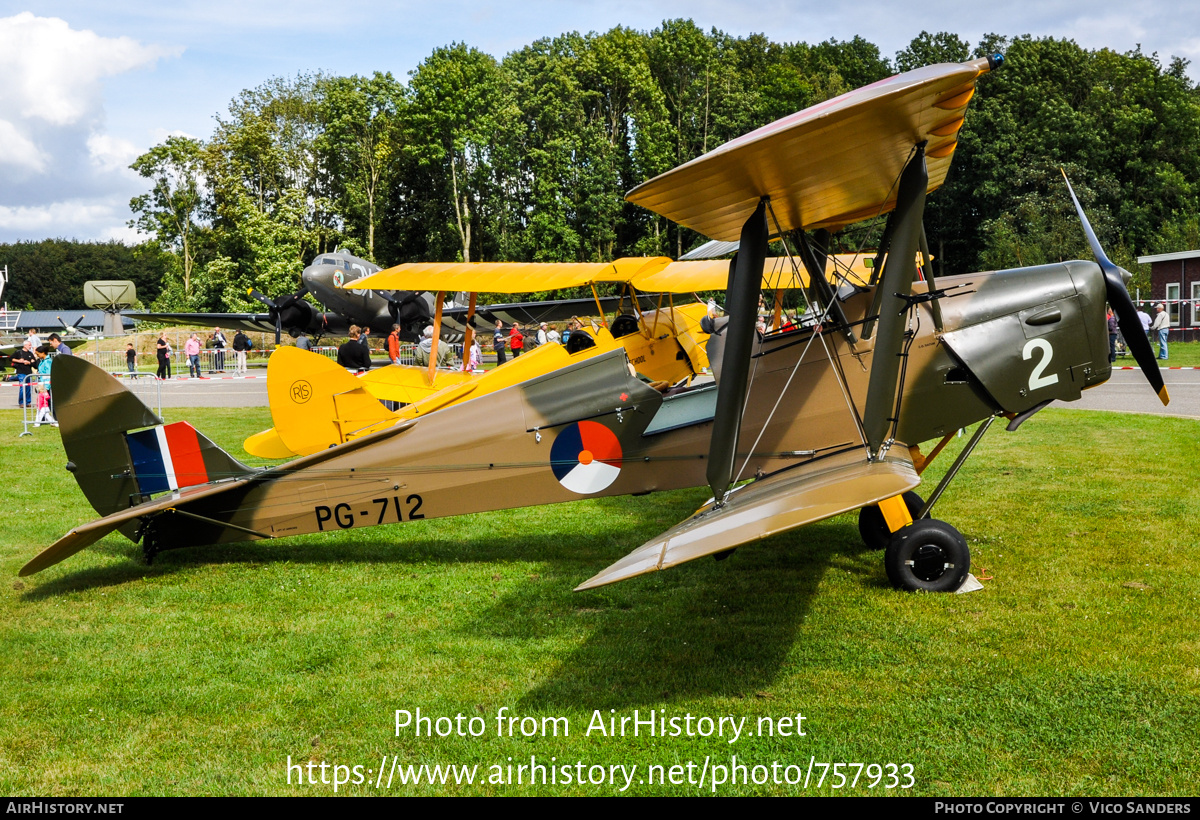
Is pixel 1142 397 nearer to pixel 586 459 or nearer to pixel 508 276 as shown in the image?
pixel 508 276

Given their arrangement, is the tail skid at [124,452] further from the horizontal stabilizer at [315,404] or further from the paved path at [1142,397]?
the paved path at [1142,397]

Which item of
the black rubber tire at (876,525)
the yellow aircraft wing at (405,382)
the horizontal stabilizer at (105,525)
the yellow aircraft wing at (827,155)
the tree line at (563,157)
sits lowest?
the black rubber tire at (876,525)

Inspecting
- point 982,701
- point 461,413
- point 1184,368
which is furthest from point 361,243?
point 982,701

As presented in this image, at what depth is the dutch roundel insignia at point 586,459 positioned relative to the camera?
6.27 m

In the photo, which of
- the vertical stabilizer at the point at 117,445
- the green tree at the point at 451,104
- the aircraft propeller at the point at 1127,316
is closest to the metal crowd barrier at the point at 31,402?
the vertical stabilizer at the point at 117,445

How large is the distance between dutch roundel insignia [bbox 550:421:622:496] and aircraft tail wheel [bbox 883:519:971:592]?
203cm

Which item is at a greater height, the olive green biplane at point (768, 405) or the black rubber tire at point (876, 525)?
the olive green biplane at point (768, 405)

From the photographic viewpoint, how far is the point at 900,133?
15.0ft

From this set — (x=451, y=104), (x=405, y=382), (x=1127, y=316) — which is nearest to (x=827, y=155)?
(x=1127, y=316)

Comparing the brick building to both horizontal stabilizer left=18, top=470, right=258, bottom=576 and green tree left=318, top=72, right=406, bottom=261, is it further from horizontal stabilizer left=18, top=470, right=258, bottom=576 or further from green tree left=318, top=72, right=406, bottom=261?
green tree left=318, top=72, right=406, bottom=261

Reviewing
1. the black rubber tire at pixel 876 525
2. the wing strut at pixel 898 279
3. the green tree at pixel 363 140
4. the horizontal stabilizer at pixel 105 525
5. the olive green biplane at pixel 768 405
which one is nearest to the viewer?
the olive green biplane at pixel 768 405

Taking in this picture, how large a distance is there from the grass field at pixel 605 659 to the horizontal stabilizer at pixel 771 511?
Result: 81 centimetres

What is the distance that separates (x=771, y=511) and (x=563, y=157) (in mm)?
48677

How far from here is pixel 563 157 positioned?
165 ft
